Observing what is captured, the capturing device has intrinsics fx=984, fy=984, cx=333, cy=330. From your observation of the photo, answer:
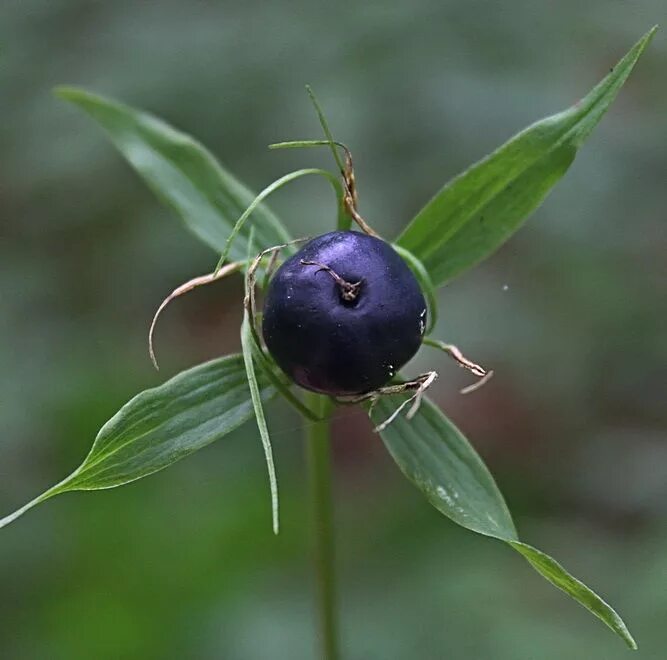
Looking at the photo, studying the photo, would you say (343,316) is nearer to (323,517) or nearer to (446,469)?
(446,469)

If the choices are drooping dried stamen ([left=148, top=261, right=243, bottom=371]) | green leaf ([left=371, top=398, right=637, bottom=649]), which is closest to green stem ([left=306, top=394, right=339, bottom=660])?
green leaf ([left=371, top=398, right=637, bottom=649])

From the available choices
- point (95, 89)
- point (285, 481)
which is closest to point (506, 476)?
point (285, 481)

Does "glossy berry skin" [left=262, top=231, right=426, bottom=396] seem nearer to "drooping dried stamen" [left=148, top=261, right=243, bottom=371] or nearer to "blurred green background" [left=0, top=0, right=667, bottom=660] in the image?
"drooping dried stamen" [left=148, top=261, right=243, bottom=371]

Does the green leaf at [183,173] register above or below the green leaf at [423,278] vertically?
above

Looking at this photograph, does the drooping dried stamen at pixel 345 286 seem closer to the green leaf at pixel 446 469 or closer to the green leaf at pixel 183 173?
the green leaf at pixel 446 469

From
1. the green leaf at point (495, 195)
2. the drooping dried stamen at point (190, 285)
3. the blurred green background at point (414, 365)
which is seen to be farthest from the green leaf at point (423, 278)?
the blurred green background at point (414, 365)

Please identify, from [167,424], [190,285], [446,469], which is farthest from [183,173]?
[446,469]
